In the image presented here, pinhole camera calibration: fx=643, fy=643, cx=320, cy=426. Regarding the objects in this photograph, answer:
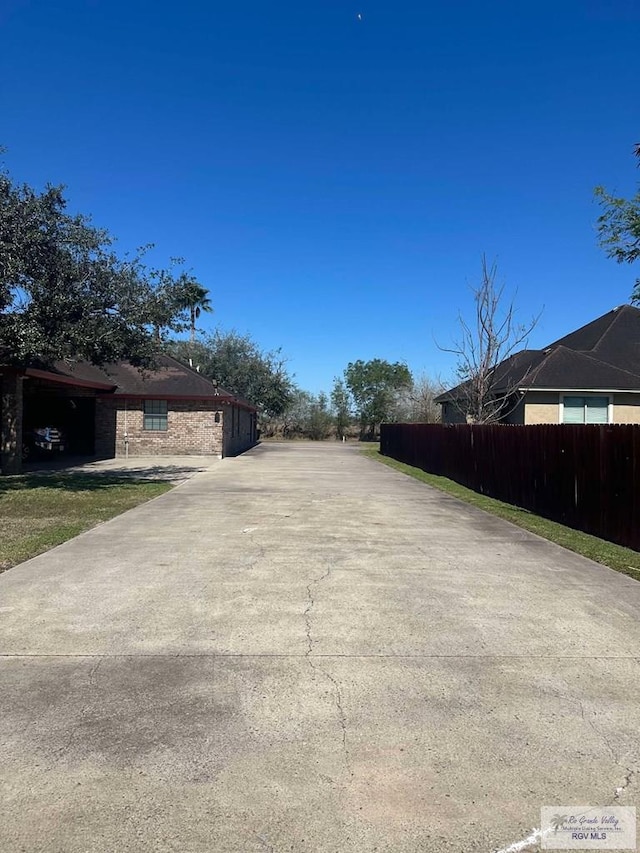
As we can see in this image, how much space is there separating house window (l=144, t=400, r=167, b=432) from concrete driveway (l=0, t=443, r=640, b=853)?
20755 mm

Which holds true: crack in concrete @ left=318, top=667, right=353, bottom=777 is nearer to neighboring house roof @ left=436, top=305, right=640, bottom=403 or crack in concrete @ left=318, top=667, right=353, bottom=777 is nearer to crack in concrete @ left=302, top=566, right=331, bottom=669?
crack in concrete @ left=302, top=566, right=331, bottom=669

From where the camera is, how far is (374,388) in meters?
60.7

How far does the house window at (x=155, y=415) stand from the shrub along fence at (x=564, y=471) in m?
14.3

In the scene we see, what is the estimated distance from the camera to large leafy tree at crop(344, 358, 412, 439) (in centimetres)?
5812

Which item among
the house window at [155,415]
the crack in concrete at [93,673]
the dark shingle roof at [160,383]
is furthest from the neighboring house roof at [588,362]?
the crack in concrete at [93,673]

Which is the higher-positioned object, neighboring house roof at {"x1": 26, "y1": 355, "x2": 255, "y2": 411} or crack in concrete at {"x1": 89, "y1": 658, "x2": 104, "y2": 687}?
neighboring house roof at {"x1": 26, "y1": 355, "x2": 255, "y2": 411}

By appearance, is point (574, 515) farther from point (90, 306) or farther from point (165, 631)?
point (90, 306)

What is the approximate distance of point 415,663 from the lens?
4625mm

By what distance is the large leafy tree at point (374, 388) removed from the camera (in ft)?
191

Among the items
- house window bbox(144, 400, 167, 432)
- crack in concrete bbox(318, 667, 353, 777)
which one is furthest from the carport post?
crack in concrete bbox(318, 667, 353, 777)

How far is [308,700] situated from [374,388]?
57.2 meters

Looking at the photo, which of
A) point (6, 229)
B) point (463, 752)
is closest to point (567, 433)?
point (463, 752)

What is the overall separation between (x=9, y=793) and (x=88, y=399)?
26.4 meters

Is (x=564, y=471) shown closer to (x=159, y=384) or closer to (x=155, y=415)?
(x=155, y=415)
